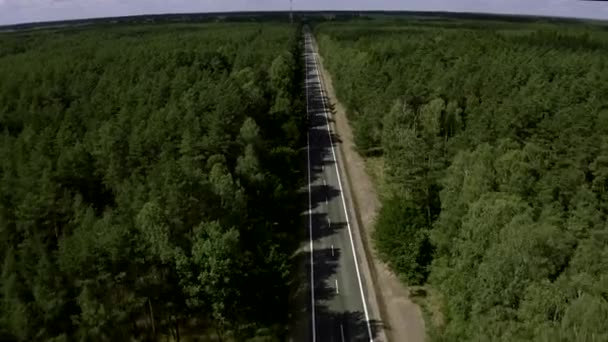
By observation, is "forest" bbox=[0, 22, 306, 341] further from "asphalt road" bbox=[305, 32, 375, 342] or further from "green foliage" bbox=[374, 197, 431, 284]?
"green foliage" bbox=[374, 197, 431, 284]

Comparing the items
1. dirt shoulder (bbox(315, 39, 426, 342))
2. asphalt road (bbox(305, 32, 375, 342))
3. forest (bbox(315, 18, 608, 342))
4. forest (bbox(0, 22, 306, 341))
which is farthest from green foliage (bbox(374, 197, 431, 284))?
forest (bbox(0, 22, 306, 341))

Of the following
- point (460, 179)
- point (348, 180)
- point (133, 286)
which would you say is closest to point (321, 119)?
point (348, 180)

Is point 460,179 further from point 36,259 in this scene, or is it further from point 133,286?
point 36,259

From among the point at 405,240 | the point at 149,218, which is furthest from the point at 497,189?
the point at 149,218

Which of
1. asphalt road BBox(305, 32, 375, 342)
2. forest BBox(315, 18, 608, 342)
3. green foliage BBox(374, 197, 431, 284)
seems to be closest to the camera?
forest BBox(315, 18, 608, 342)

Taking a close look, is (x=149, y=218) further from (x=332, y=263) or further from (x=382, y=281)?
(x=382, y=281)

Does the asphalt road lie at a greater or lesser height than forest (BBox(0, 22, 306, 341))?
lesser
